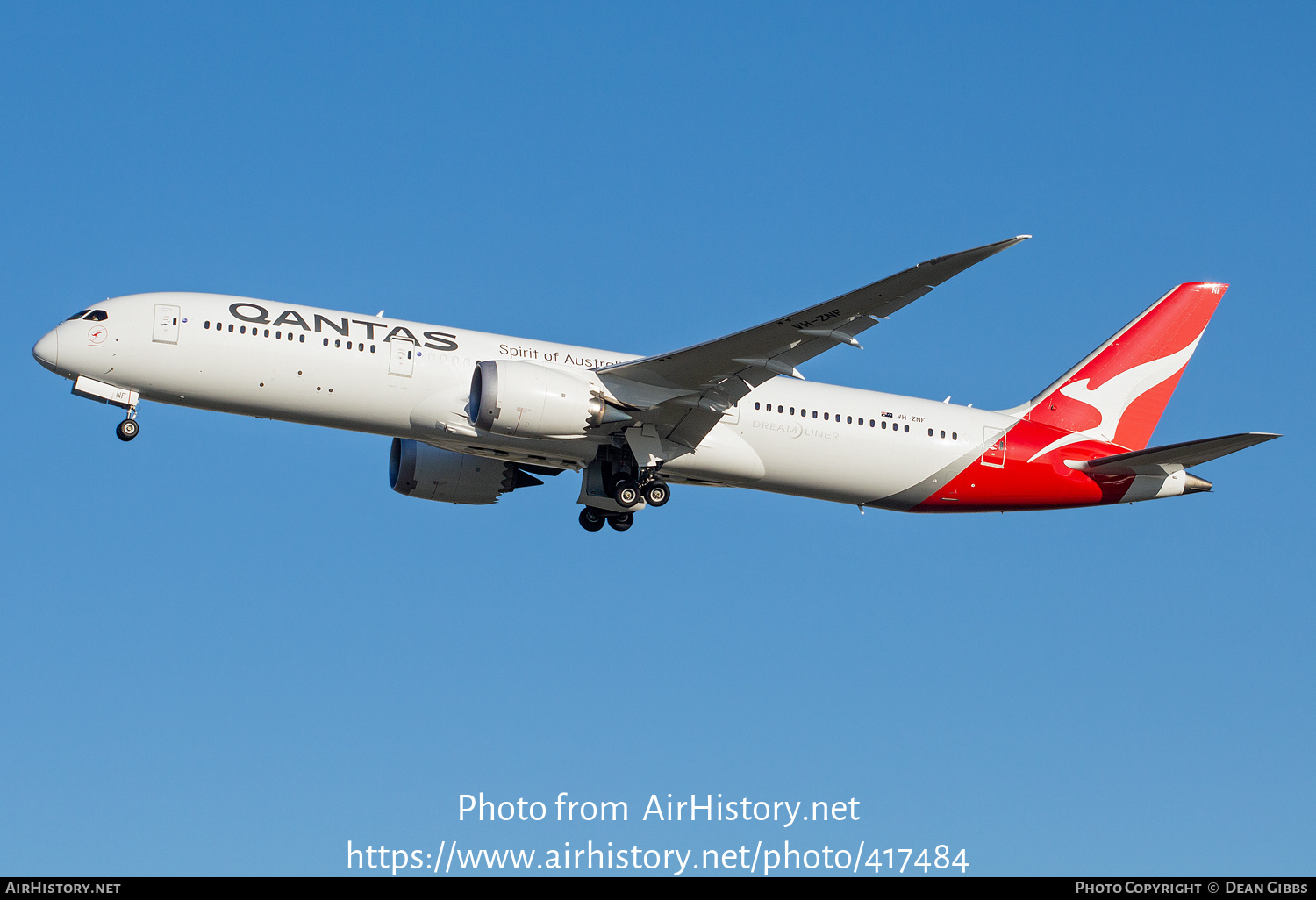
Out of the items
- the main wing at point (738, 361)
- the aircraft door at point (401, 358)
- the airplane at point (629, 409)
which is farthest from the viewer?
the aircraft door at point (401, 358)

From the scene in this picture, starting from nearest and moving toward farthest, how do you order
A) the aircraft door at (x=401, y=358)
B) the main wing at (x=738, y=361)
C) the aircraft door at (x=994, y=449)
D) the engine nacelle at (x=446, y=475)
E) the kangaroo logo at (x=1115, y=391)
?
the main wing at (x=738, y=361) < the aircraft door at (x=401, y=358) < the aircraft door at (x=994, y=449) < the engine nacelle at (x=446, y=475) < the kangaroo logo at (x=1115, y=391)

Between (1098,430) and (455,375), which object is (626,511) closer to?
(455,375)

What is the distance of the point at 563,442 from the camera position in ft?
107

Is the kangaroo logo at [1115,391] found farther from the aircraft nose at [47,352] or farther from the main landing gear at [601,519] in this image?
→ the aircraft nose at [47,352]

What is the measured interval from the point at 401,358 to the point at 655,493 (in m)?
7.14

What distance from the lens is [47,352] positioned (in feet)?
102

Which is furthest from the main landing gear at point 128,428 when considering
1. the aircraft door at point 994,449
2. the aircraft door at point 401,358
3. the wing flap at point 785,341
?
the aircraft door at point 994,449

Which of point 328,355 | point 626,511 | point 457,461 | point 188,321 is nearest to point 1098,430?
point 626,511

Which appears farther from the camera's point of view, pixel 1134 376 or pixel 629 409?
pixel 1134 376

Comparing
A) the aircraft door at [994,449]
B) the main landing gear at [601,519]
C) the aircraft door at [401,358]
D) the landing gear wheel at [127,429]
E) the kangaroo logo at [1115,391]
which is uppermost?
the kangaroo logo at [1115,391]

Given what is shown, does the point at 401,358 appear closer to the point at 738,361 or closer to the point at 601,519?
the point at 738,361

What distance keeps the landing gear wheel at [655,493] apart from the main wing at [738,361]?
1434mm

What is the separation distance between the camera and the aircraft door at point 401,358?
31516mm

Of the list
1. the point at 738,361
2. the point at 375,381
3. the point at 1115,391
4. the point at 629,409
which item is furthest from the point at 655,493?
the point at 1115,391
